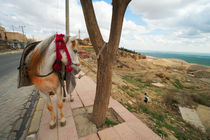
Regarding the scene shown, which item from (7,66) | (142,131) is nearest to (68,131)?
(142,131)

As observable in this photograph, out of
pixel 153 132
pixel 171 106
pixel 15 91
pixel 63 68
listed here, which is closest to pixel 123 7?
pixel 63 68

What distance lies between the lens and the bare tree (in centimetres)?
178

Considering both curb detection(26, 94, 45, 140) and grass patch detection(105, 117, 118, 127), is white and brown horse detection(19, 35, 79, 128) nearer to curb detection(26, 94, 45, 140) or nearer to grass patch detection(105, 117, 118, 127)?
curb detection(26, 94, 45, 140)

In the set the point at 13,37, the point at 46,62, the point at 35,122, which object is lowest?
the point at 35,122

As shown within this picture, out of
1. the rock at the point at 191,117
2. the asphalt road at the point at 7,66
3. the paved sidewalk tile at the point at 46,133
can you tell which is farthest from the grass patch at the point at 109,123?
the asphalt road at the point at 7,66

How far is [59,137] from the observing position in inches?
79.0

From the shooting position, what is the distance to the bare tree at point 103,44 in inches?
70.0

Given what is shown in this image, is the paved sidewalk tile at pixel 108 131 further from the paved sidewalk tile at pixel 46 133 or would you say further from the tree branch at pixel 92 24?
the tree branch at pixel 92 24

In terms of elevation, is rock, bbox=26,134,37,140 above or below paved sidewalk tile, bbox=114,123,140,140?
below

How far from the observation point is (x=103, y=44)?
197 centimetres

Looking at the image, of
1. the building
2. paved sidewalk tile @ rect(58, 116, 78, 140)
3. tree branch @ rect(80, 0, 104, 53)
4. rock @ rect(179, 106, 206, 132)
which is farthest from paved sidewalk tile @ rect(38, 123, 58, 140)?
the building

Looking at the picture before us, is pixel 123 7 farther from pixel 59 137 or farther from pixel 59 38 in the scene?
pixel 59 137

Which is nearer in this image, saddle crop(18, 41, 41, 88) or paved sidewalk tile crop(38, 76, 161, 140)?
saddle crop(18, 41, 41, 88)

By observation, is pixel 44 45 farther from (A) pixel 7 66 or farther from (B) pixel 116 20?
(A) pixel 7 66
